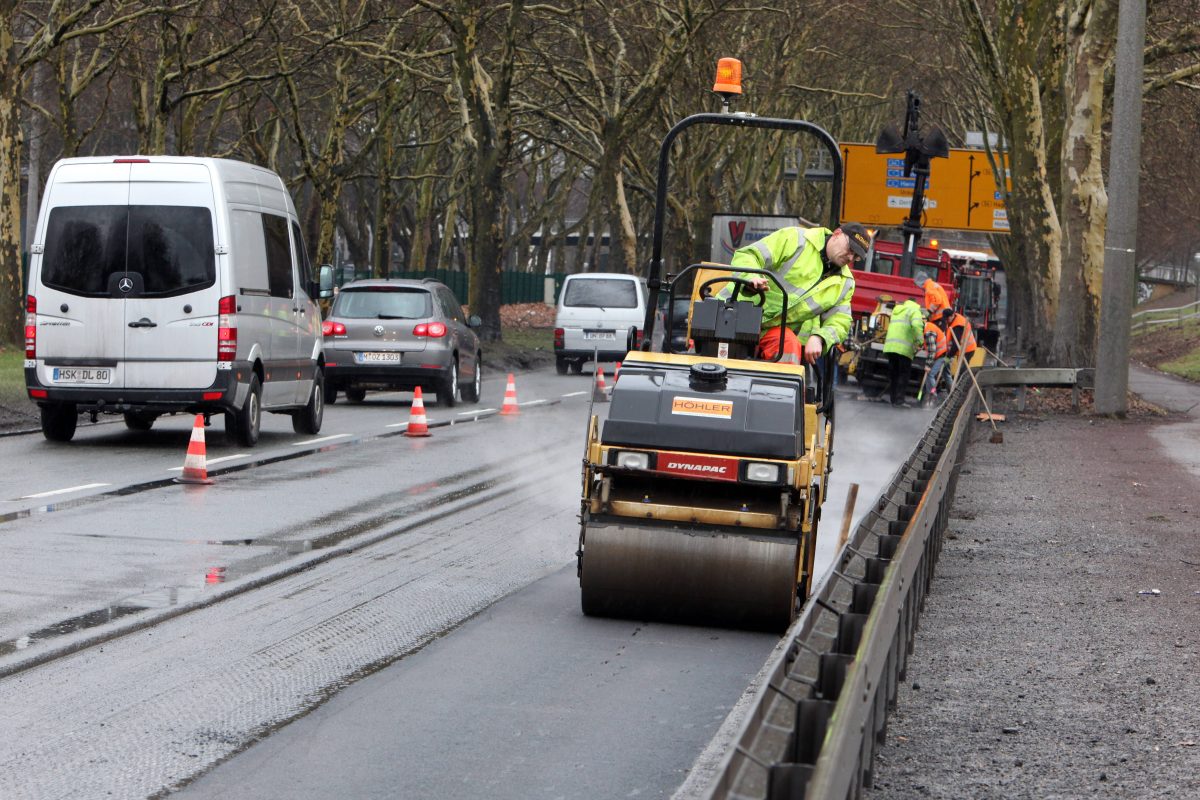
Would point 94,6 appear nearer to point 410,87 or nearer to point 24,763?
point 410,87

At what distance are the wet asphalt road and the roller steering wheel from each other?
A: 1788 millimetres

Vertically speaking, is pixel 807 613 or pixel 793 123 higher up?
pixel 793 123

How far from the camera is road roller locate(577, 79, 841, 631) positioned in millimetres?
8523

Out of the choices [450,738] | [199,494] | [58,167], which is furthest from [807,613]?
[58,167]

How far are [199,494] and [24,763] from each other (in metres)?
7.75

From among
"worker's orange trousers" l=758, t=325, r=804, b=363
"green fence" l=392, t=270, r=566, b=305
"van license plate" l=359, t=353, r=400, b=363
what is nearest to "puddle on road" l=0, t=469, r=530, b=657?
"worker's orange trousers" l=758, t=325, r=804, b=363

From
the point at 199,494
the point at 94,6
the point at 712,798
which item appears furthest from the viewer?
the point at 94,6

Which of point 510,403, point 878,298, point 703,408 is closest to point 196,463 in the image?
point 703,408

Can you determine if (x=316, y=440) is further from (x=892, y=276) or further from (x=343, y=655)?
(x=892, y=276)

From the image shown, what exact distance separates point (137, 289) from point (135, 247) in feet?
1.27

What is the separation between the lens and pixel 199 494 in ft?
44.4

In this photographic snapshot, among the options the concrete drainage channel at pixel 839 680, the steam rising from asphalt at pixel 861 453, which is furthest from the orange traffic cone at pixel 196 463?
the concrete drainage channel at pixel 839 680

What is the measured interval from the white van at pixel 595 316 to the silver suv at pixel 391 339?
9.68 metres

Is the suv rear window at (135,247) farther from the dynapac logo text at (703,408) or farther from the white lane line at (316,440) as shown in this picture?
the dynapac logo text at (703,408)
